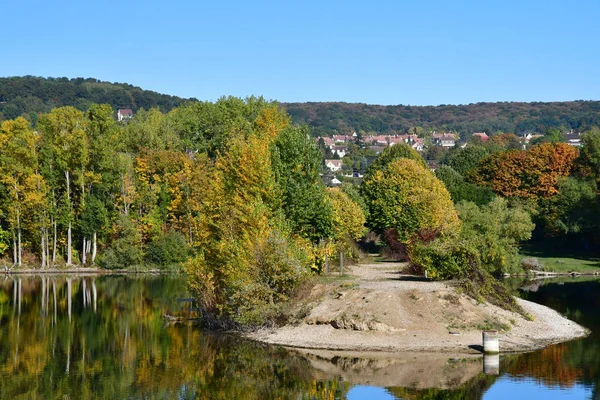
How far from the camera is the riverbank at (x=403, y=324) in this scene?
37.2 meters

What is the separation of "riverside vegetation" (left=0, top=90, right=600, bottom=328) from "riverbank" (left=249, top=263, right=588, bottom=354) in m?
4.16

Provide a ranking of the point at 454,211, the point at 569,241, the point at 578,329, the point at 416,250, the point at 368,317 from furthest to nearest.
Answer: the point at 569,241, the point at 454,211, the point at 416,250, the point at 578,329, the point at 368,317

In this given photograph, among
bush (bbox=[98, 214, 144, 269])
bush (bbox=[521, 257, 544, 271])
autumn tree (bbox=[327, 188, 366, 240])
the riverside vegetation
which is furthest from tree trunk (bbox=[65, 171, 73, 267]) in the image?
bush (bbox=[521, 257, 544, 271])

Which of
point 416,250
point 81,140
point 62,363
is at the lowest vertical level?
point 62,363

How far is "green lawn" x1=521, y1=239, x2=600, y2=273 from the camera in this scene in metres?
77.1

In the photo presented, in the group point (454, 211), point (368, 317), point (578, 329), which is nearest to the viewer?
point (368, 317)

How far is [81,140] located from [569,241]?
163ft

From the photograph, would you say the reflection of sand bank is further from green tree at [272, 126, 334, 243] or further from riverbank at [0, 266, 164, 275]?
riverbank at [0, 266, 164, 275]

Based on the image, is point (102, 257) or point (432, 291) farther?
point (102, 257)

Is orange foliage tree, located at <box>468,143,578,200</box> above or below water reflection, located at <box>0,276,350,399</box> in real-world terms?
above

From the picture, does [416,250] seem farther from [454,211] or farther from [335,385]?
[454,211]

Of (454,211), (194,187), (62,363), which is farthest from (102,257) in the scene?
(62,363)

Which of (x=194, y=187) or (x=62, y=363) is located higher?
(x=194, y=187)

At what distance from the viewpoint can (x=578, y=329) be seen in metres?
42.6
